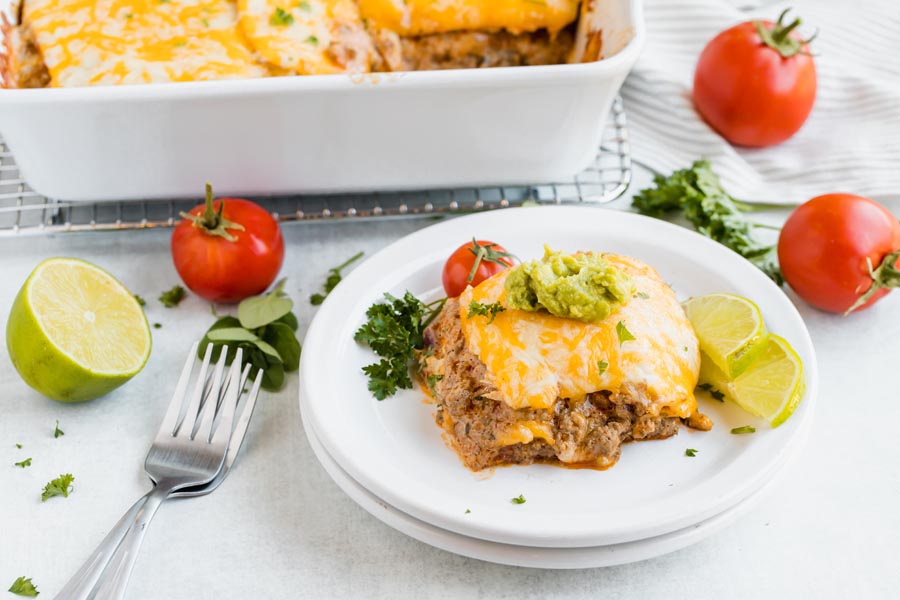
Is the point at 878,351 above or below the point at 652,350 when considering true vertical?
below

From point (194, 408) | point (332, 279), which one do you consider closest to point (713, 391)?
point (332, 279)

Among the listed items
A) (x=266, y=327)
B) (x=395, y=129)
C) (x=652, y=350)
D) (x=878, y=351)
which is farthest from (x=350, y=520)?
(x=878, y=351)

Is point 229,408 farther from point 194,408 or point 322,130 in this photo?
point 322,130

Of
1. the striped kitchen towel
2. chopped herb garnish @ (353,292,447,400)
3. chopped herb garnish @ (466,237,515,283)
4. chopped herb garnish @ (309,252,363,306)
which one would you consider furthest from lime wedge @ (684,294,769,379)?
chopped herb garnish @ (309,252,363,306)

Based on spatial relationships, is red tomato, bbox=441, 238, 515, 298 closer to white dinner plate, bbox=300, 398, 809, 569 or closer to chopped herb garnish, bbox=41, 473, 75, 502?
white dinner plate, bbox=300, 398, 809, 569

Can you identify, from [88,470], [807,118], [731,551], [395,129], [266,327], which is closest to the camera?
[731,551]

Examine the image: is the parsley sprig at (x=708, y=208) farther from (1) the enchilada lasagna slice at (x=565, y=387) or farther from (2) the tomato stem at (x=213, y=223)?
(2) the tomato stem at (x=213, y=223)

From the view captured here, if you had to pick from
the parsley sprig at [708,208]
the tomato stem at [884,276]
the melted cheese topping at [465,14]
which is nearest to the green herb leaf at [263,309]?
the melted cheese topping at [465,14]

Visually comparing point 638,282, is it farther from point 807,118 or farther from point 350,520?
point 807,118
